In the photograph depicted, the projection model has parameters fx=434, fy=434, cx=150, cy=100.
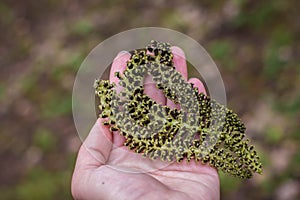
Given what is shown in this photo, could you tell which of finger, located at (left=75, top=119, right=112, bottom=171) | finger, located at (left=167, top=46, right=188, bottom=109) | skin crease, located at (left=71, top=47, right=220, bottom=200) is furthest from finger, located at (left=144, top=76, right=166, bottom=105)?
finger, located at (left=75, top=119, right=112, bottom=171)

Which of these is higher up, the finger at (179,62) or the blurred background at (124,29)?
the blurred background at (124,29)

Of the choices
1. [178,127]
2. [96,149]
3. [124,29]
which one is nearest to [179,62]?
[178,127]

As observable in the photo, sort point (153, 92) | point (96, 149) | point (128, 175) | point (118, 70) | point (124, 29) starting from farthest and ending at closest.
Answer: point (124, 29) → point (118, 70) → point (153, 92) → point (96, 149) → point (128, 175)

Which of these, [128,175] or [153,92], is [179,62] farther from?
[128,175]

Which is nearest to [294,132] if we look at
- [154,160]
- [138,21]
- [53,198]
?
[154,160]

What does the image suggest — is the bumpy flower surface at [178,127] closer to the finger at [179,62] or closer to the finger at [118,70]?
the finger at [118,70]

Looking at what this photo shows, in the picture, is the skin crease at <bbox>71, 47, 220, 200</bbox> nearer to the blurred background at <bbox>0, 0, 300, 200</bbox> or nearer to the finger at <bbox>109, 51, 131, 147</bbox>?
the finger at <bbox>109, 51, 131, 147</bbox>

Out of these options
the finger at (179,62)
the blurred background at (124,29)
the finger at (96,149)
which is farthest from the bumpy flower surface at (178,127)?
the blurred background at (124,29)
